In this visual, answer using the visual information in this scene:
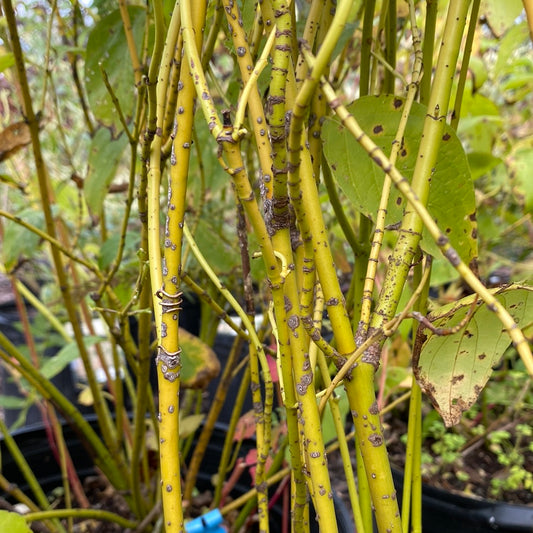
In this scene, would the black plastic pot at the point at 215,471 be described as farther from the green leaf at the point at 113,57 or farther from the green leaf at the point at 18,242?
the green leaf at the point at 113,57

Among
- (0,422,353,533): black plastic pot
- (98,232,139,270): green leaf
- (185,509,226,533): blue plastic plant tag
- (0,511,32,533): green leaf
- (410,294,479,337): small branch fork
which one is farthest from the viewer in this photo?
(0,422,353,533): black plastic pot

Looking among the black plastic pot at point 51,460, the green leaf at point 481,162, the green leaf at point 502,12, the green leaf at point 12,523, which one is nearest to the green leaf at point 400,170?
the green leaf at point 502,12

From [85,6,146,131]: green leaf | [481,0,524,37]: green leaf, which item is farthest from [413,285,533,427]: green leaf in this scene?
[85,6,146,131]: green leaf

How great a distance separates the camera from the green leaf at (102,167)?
48 cm

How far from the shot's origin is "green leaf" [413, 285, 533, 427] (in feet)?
0.84

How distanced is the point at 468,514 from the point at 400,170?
0.60 metres

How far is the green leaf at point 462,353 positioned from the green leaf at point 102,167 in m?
0.34

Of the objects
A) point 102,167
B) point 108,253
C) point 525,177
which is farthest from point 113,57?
point 525,177

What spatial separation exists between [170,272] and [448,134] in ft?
0.56

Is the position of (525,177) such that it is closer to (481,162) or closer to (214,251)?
(481,162)

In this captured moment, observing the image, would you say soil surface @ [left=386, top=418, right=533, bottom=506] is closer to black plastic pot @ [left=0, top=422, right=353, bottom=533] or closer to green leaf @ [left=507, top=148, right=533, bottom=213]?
black plastic pot @ [left=0, top=422, right=353, bottom=533]

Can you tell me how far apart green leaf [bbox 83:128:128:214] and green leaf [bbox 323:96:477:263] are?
0.82 feet

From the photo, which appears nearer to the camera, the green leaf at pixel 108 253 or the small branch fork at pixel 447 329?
the small branch fork at pixel 447 329

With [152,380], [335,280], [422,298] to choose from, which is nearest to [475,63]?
[422,298]
